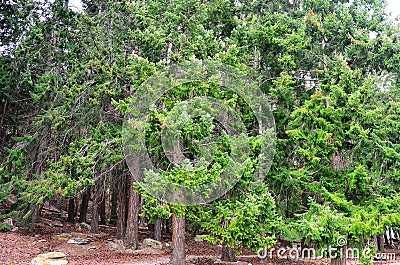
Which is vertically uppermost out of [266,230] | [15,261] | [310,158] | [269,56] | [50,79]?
[269,56]

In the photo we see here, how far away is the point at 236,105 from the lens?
1115 centimetres

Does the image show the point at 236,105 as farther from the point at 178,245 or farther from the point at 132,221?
the point at 132,221

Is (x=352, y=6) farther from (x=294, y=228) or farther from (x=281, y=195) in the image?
(x=294, y=228)

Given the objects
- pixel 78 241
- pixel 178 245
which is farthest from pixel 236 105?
pixel 78 241

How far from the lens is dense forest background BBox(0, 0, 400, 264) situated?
8891 mm

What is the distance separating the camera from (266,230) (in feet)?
29.4

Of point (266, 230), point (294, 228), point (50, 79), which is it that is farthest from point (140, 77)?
point (294, 228)

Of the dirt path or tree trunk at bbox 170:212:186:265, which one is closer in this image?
tree trunk at bbox 170:212:186:265

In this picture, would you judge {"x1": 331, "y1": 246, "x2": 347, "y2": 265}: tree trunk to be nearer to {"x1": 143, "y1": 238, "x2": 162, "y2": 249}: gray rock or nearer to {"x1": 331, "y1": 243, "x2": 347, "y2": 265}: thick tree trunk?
{"x1": 331, "y1": 243, "x2": 347, "y2": 265}: thick tree trunk

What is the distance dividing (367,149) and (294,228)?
11.2 ft

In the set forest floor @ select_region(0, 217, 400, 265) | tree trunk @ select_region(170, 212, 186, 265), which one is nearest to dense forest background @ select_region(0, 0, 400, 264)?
tree trunk @ select_region(170, 212, 186, 265)

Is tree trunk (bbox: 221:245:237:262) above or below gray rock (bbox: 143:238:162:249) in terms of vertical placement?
above

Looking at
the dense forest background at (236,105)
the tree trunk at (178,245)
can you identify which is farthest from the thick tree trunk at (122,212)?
the tree trunk at (178,245)

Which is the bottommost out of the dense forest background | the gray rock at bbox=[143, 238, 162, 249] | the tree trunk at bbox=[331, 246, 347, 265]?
the gray rock at bbox=[143, 238, 162, 249]
